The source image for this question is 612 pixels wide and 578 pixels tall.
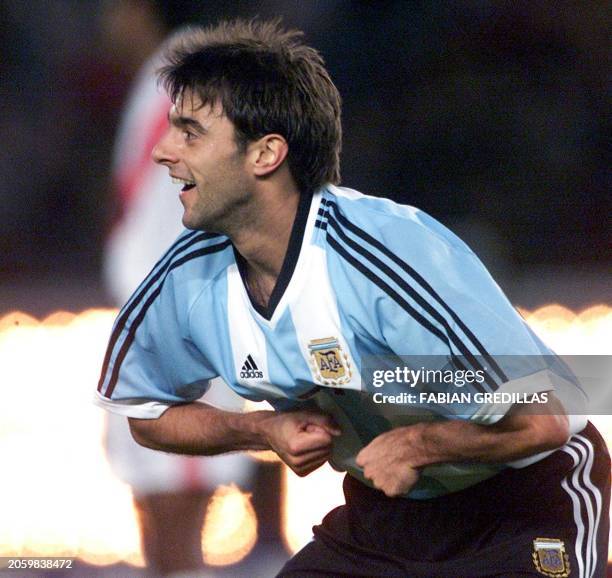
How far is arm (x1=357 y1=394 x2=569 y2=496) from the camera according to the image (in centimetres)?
147

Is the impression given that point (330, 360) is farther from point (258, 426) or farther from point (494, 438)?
point (494, 438)

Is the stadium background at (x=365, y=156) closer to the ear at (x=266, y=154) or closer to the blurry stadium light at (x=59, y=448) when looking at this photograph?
the blurry stadium light at (x=59, y=448)

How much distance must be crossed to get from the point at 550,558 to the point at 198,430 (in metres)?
0.60

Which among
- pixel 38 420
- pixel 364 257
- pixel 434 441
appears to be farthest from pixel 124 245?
pixel 434 441

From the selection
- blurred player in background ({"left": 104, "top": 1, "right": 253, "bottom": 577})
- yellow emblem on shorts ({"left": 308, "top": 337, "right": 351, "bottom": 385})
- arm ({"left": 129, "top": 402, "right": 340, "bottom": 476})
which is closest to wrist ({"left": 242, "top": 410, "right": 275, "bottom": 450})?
arm ({"left": 129, "top": 402, "right": 340, "bottom": 476})

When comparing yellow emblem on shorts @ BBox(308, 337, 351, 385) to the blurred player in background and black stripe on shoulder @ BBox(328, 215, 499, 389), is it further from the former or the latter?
the blurred player in background

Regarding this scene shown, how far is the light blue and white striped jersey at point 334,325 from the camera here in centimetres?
148

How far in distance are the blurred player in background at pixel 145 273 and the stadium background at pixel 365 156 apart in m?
0.03

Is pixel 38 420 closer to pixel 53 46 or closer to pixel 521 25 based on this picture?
pixel 53 46

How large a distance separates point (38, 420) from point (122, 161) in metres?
0.54

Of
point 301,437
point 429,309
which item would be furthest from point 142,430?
point 429,309

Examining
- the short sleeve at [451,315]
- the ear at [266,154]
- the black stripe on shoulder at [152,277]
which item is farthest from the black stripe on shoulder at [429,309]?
the black stripe on shoulder at [152,277]

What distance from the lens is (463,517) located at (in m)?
1.60

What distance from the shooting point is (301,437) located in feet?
4.98
